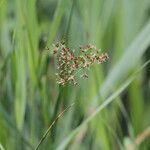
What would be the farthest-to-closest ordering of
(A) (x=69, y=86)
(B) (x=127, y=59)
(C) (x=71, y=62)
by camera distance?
1. (B) (x=127, y=59)
2. (A) (x=69, y=86)
3. (C) (x=71, y=62)

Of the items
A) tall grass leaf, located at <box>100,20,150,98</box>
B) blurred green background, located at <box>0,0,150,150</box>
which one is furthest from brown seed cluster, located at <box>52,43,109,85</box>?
tall grass leaf, located at <box>100,20,150,98</box>

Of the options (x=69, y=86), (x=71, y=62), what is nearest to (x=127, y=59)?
(x=69, y=86)

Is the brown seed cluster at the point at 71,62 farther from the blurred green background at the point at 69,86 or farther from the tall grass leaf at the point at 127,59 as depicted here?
the tall grass leaf at the point at 127,59

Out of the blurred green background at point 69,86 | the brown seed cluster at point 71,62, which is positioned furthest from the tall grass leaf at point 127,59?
the brown seed cluster at point 71,62

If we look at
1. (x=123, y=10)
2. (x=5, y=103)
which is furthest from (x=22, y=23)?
(x=123, y=10)

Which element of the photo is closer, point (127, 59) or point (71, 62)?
point (71, 62)

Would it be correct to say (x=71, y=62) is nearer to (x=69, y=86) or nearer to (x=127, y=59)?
(x=69, y=86)
